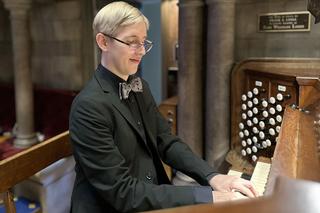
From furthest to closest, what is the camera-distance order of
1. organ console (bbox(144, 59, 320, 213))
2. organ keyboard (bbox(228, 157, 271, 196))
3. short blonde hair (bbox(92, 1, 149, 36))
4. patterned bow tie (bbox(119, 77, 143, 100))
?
1. organ keyboard (bbox(228, 157, 271, 196))
2. patterned bow tie (bbox(119, 77, 143, 100))
3. short blonde hair (bbox(92, 1, 149, 36))
4. organ console (bbox(144, 59, 320, 213))

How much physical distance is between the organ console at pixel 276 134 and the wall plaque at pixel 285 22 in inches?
14.7

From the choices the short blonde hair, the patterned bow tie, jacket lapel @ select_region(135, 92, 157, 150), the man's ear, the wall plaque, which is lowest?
jacket lapel @ select_region(135, 92, 157, 150)

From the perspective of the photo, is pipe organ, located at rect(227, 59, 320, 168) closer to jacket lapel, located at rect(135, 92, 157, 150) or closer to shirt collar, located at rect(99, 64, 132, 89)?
jacket lapel, located at rect(135, 92, 157, 150)

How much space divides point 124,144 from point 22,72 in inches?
138

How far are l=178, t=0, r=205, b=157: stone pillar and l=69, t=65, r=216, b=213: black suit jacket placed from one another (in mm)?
1645

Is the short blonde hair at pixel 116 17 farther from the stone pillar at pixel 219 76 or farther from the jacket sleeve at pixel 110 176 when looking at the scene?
the stone pillar at pixel 219 76

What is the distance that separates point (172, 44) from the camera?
499 cm

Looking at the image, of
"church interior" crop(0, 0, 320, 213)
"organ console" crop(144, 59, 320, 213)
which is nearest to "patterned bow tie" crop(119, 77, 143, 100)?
"church interior" crop(0, 0, 320, 213)

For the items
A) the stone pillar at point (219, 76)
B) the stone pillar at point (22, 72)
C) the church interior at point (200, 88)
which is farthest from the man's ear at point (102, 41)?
the stone pillar at point (22, 72)

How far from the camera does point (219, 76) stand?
321 centimetres

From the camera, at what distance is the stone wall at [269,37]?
2.81 meters

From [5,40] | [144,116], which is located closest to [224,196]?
[144,116]

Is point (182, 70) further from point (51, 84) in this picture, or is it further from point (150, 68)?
point (51, 84)

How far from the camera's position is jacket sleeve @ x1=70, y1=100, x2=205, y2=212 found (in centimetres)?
131
